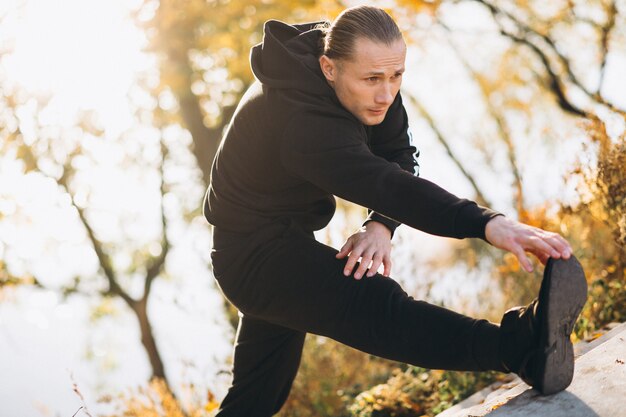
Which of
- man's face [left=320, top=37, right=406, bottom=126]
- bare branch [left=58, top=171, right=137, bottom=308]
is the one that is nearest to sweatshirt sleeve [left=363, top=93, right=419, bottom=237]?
man's face [left=320, top=37, right=406, bottom=126]

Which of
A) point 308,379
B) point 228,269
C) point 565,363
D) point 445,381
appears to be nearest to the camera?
point 565,363

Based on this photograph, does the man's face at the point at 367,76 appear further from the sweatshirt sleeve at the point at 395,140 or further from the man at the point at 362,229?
the sweatshirt sleeve at the point at 395,140

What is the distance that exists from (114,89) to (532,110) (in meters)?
8.26

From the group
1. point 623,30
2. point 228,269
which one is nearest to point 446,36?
point 623,30

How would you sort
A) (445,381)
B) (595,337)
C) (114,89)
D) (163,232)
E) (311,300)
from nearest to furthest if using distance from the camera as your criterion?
1. (311,300)
2. (595,337)
3. (445,381)
4. (114,89)
5. (163,232)

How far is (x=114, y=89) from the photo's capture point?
12.6 meters

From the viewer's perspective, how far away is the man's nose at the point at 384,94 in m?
2.45

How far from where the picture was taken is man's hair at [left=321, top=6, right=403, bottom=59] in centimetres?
237

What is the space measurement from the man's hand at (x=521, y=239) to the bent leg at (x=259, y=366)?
4.42 ft

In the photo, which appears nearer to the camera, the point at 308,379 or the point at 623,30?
the point at 308,379

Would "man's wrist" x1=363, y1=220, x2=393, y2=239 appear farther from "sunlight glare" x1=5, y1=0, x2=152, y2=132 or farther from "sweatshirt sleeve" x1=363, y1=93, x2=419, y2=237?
"sunlight glare" x1=5, y1=0, x2=152, y2=132

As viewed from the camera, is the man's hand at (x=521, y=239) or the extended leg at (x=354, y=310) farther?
the extended leg at (x=354, y=310)

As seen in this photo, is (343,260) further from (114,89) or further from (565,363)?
(114,89)

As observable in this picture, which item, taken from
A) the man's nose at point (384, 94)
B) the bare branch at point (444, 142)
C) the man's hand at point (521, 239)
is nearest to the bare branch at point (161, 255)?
the bare branch at point (444, 142)
